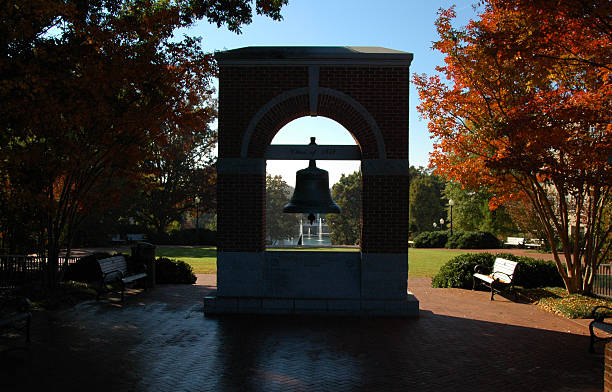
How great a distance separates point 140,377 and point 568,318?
27.9 feet

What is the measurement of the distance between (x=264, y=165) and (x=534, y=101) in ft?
20.8

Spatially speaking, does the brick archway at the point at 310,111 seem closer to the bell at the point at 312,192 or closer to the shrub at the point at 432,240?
the bell at the point at 312,192

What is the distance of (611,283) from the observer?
13047 millimetres

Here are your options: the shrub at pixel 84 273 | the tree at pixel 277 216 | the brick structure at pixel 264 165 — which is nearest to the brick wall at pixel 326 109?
the brick structure at pixel 264 165

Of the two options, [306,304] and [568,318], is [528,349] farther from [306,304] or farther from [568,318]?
[306,304]

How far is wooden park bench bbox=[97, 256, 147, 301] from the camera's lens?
11.3 m

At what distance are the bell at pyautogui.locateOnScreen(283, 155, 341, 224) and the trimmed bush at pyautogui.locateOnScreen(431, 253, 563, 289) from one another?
19.2 ft

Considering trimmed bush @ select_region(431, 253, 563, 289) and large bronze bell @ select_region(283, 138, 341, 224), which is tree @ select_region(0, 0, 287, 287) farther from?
trimmed bush @ select_region(431, 253, 563, 289)

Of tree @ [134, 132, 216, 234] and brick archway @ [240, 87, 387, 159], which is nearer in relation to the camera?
brick archway @ [240, 87, 387, 159]

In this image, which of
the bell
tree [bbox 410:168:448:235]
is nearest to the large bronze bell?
the bell

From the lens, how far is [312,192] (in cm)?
983

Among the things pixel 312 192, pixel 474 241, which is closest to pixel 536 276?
pixel 312 192

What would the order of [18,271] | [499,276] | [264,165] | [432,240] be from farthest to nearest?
1. [432,240]
2. [18,271]
3. [499,276]
4. [264,165]

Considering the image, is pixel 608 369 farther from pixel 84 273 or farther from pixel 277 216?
pixel 277 216
